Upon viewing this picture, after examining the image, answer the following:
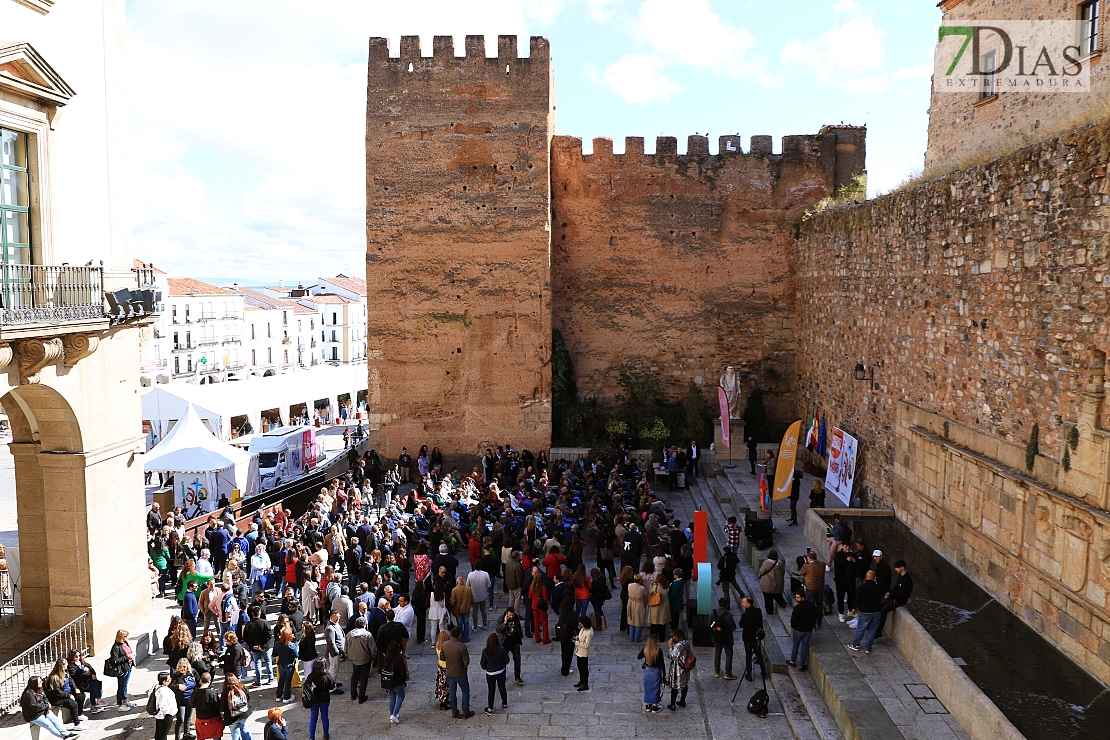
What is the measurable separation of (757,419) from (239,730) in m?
15.3

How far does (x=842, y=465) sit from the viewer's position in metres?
14.9

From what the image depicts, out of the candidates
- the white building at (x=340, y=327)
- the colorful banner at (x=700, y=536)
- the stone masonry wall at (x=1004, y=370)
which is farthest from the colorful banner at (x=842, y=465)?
the white building at (x=340, y=327)

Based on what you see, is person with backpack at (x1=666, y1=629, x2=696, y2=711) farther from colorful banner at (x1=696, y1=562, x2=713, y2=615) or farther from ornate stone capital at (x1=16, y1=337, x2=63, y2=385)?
ornate stone capital at (x1=16, y1=337, x2=63, y2=385)

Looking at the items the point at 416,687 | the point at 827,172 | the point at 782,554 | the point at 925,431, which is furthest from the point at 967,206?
the point at 827,172

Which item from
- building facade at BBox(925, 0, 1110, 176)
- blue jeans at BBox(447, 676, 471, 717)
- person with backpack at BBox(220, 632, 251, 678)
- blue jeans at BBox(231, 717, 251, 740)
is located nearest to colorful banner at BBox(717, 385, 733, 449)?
building facade at BBox(925, 0, 1110, 176)

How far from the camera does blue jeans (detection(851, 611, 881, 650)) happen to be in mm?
8820

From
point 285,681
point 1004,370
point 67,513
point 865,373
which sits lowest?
point 285,681

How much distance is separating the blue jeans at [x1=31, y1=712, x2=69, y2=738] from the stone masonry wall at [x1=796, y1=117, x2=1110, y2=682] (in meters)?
9.80

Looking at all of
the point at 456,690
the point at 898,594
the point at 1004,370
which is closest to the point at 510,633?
the point at 456,690

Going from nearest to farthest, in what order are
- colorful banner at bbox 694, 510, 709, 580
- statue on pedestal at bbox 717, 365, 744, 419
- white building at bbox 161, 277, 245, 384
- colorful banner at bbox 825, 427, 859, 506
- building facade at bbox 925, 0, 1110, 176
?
building facade at bbox 925, 0, 1110, 176 → colorful banner at bbox 694, 510, 709, 580 → colorful banner at bbox 825, 427, 859, 506 → statue on pedestal at bbox 717, 365, 744, 419 → white building at bbox 161, 277, 245, 384

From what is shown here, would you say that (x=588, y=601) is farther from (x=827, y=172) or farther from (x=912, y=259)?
(x=827, y=172)

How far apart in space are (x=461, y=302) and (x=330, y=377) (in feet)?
38.5

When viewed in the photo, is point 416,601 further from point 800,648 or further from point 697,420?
point 697,420

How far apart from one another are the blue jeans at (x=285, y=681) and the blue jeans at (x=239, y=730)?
101cm
